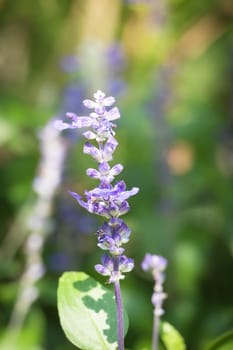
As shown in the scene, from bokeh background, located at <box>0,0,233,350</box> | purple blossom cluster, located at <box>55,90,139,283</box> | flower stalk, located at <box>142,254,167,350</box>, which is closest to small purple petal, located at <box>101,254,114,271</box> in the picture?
purple blossom cluster, located at <box>55,90,139,283</box>

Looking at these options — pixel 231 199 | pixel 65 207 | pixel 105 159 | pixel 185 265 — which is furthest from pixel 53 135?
pixel 105 159

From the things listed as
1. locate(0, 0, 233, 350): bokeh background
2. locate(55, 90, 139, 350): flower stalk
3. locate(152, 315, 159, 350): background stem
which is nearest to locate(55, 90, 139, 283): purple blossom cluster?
locate(55, 90, 139, 350): flower stalk

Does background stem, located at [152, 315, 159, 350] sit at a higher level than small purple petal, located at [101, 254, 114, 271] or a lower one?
lower

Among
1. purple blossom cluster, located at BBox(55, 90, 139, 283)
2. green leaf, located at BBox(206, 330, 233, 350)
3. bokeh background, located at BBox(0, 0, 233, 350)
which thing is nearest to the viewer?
purple blossom cluster, located at BBox(55, 90, 139, 283)

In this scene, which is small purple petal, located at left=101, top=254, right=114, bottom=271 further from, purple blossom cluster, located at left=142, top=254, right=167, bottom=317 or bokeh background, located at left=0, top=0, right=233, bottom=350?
bokeh background, located at left=0, top=0, right=233, bottom=350

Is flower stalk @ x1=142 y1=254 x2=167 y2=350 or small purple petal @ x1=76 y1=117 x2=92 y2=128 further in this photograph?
flower stalk @ x1=142 y1=254 x2=167 y2=350

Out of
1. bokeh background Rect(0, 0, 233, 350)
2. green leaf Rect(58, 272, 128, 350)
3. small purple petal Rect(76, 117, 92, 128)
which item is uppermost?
bokeh background Rect(0, 0, 233, 350)

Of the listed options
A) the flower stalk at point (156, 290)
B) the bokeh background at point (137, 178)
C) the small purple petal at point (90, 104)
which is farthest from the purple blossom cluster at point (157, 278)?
the bokeh background at point (137, 178)

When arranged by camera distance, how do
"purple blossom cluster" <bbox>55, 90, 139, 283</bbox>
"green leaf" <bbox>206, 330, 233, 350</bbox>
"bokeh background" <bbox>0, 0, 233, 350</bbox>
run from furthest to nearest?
"bokeh background" <bbox>0, 0, 233, 350</bbox>
"green leaf" <bbox>206, 330, 233, 350</bbox>
"purple blossom cluster" <bbox>55, 90, 139, 283</bbox>

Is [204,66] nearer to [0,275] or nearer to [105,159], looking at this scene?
[0,275]
